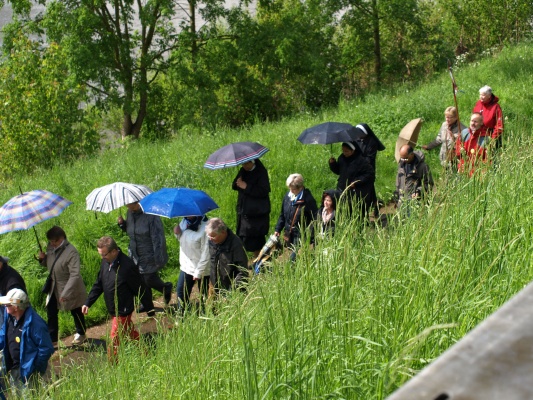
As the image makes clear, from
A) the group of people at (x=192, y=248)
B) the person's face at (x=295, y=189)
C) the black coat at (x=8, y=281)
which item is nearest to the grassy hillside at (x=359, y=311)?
the group of people at (x=192, y=248)

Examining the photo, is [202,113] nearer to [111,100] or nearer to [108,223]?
[111,100]

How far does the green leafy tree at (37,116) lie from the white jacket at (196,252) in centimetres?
1205

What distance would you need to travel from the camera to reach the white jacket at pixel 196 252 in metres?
7.72

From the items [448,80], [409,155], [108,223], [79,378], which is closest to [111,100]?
[448,80]

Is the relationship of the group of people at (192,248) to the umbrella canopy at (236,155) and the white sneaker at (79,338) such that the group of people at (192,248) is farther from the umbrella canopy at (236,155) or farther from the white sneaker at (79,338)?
the umbrella canopy at (236,155)

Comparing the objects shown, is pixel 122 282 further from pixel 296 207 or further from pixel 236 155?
pixel 236 155

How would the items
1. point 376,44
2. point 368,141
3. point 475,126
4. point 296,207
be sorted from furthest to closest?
point 376,44
point 368,141
point 475,126
point 296,207

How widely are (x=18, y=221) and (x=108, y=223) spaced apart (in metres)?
2.49

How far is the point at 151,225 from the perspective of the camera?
862 cm

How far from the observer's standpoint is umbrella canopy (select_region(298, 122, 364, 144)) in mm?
9195

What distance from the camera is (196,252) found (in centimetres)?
777

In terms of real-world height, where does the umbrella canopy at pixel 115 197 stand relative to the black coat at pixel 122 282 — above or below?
above

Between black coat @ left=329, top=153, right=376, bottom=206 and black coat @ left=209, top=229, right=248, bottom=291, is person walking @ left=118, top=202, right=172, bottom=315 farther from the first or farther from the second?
black coat @ left=329, top=153, right=376, bottom=206

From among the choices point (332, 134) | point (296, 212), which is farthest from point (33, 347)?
point (332, 134)
